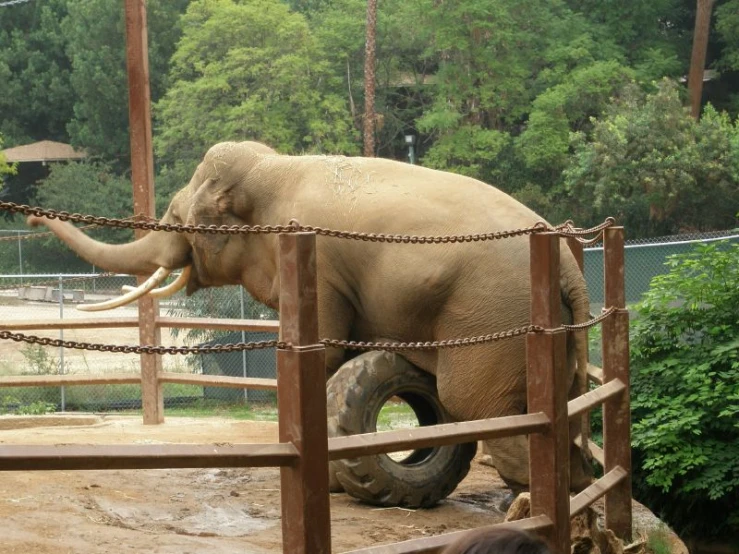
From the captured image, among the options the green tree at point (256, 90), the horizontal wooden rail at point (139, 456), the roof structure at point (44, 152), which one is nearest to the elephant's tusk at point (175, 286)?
the horizontal wooden rail at point (139, 456)

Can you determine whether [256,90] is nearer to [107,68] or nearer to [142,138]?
[107,68]

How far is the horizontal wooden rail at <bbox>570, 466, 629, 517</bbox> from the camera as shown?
551 cm

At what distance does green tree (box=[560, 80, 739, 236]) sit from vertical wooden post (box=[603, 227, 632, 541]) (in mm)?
22786

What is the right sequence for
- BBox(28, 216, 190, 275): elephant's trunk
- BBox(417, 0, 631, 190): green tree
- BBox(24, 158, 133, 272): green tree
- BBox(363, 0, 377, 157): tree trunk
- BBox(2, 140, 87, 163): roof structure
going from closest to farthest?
BBox(28, 216, 190, 275): elephant's trunk, BBox(363, 0, 377, 157): tree trunk, BBox(417, 0, 631, 190): green tree, BBox(24, 158, 133, 272): green tree, BBox(2, 140, 87, 163): roof structure

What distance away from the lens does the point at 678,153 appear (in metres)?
28.5

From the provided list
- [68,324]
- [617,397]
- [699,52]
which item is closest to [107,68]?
[699,52]

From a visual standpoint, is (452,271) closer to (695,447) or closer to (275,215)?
(275,215)

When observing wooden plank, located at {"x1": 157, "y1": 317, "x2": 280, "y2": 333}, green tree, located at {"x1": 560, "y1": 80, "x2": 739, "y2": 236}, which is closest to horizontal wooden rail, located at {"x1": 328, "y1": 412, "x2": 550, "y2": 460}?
wooden plank, located at {"x1": 157, "y1": 317, "x2": 280, "y2": 333}

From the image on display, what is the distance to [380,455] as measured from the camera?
6887mm

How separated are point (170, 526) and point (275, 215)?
7.92ft

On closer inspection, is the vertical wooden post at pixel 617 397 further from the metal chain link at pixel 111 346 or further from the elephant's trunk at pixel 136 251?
the elephant's trunk at pixel 136 251

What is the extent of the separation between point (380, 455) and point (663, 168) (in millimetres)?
23196

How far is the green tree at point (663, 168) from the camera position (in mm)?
28672

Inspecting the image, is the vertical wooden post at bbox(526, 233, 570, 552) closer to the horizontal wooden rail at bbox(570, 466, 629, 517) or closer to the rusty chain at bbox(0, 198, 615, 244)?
the rusty chain at bbox(0, 198, 615, 244)
